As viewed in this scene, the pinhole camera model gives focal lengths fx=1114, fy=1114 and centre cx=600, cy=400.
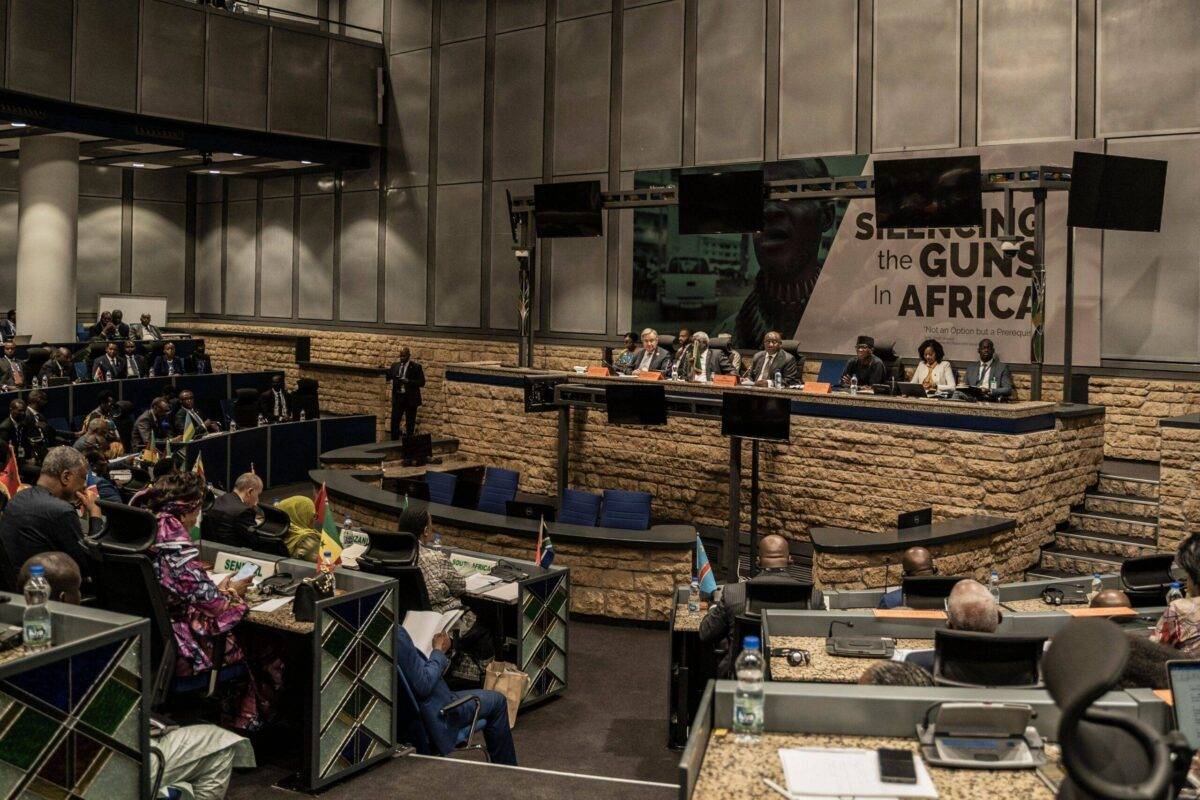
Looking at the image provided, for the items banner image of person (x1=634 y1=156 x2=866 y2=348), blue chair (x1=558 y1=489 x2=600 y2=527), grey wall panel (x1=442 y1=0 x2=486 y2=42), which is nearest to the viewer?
blue chair (x1=558 y1=489 x2=600 y2=527)

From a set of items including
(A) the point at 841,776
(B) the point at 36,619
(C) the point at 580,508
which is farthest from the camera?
(C) the point at 580,508

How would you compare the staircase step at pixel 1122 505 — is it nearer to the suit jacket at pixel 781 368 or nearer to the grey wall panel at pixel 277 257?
the suit jacket at pixel 781 368

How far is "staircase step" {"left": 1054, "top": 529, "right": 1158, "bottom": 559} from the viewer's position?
33.3ft

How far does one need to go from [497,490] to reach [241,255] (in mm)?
15390

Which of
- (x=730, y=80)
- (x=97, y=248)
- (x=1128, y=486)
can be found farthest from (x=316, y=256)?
(x=1128, y=486)

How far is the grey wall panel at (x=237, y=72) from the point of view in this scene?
60.3 feet

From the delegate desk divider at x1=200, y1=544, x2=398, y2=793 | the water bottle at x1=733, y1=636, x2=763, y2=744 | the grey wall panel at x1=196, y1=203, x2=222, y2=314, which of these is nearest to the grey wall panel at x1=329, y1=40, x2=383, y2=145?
the grey wall panel at x1=196, y1=203, x2=222, y2=314

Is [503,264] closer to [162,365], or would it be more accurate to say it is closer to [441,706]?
[162,365]

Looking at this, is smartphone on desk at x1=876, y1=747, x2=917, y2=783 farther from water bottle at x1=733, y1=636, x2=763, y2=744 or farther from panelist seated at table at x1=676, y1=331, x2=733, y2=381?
panelist seated at table at x1=676, y1=331, x2=733, y2=381

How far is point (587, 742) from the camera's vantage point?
697cm

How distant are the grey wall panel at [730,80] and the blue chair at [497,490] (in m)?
6.84

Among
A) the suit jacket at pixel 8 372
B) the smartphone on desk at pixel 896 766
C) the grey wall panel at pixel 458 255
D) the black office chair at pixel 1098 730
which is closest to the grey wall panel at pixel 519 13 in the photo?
the grey wall panel at pixel 458 255

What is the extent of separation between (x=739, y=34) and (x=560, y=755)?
40.2ft

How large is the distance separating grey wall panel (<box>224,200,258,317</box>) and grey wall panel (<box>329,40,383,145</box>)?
15.7 feet
